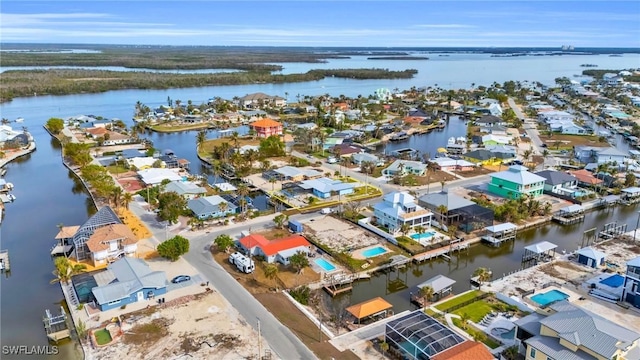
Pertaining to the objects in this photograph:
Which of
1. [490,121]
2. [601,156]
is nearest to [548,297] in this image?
[601,156]

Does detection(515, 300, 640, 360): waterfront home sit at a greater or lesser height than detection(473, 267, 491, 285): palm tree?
greater

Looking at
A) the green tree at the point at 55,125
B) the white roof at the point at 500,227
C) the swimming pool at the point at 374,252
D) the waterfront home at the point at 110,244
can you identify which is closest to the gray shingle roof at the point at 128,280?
the waterfront home at the point at 110,244

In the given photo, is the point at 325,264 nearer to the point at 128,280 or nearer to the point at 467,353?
the point at 128,280

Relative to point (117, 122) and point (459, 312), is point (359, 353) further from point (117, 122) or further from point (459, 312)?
point (117, 122)

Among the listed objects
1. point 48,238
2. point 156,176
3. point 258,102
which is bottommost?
point 48,238

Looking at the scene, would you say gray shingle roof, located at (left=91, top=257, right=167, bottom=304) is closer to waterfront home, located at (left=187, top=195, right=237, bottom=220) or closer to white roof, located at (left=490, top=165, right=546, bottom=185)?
waterfront home, located at (left=187, top=195, right=237, bottom=220)

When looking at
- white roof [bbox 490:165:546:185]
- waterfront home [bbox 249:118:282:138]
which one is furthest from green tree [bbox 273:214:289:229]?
waterfront home [bbox 249:118:282:138]
